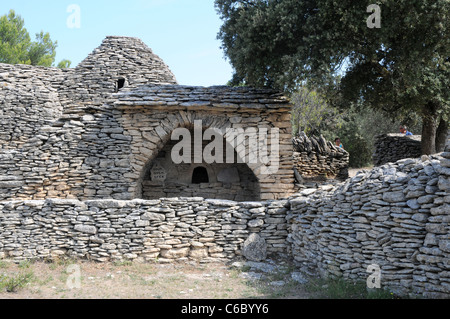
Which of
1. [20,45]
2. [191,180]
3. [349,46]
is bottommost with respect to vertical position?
[191,180]

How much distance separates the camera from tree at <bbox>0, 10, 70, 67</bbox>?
25.1 m

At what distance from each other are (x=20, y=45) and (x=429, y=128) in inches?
1019

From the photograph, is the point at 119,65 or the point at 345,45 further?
the point at 119,65

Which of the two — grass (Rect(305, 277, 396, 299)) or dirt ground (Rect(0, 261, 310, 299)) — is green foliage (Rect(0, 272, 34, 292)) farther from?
grass (Rect(305, 277, 396, 299))

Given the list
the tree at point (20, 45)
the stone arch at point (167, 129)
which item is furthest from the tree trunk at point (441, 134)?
the tree at point (20, 45)

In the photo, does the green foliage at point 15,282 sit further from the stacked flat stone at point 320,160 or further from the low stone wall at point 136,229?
→ the stacked flat stone at point 320,160

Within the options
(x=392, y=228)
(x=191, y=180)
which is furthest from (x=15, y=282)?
(x=191, y=180)

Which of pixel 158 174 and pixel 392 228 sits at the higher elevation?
pixel 158 174

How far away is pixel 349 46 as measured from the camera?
10.7 metres

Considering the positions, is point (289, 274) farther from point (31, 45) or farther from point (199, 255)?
point (31, 45)

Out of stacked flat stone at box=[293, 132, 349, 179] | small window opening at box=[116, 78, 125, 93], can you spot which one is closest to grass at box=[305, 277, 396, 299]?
stacked flat stone at box=[293, 132, 349, 179]

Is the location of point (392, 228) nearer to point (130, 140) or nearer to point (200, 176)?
point (130, 140)

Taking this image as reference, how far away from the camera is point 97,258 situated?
7707mm

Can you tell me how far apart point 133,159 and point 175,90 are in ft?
7.90
